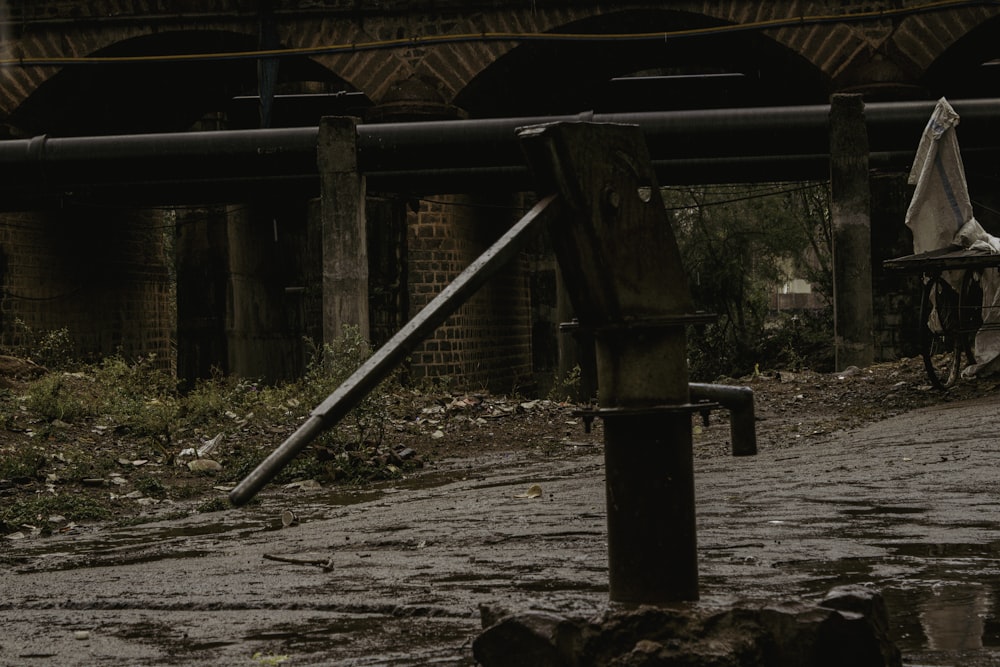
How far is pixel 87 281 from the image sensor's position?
17203 millimetres

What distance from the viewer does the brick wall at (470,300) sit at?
573 inches

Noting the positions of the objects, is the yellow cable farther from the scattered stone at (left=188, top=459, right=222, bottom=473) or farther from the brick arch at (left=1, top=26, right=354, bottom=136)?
the scattered stone at (left=188, top=459, right=222, bottom=473)

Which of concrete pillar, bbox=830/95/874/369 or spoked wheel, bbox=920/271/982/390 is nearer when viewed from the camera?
spoked wheel, bbox=920/271/982/390

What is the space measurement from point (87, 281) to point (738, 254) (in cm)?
1209

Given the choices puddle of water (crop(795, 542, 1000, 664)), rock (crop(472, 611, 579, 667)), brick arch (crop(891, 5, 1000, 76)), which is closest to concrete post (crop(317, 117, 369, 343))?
brick arch (crop(891, 5, 1000, 76))

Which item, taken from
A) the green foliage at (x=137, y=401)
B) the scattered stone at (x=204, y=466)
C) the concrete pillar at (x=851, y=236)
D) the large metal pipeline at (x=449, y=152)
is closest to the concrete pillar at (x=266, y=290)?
the green foliage at (x=137, y=401)

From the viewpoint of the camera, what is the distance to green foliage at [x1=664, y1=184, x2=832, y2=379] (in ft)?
72.6

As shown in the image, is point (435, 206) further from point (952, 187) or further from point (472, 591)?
point (472, 591)

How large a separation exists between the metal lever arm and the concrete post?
34.6 ft

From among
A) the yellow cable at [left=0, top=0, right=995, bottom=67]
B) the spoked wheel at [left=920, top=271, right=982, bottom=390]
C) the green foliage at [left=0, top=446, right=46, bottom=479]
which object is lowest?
the green foliage at [left=0, top=446, right=46, bottom=479]

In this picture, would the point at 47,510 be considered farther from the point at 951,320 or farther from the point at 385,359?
the point at 951,320

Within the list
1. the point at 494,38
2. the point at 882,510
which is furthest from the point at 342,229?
the point at 882,510

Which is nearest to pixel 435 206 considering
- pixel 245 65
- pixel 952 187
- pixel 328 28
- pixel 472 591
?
pixel 328 28

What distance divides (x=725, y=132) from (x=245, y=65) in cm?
792
